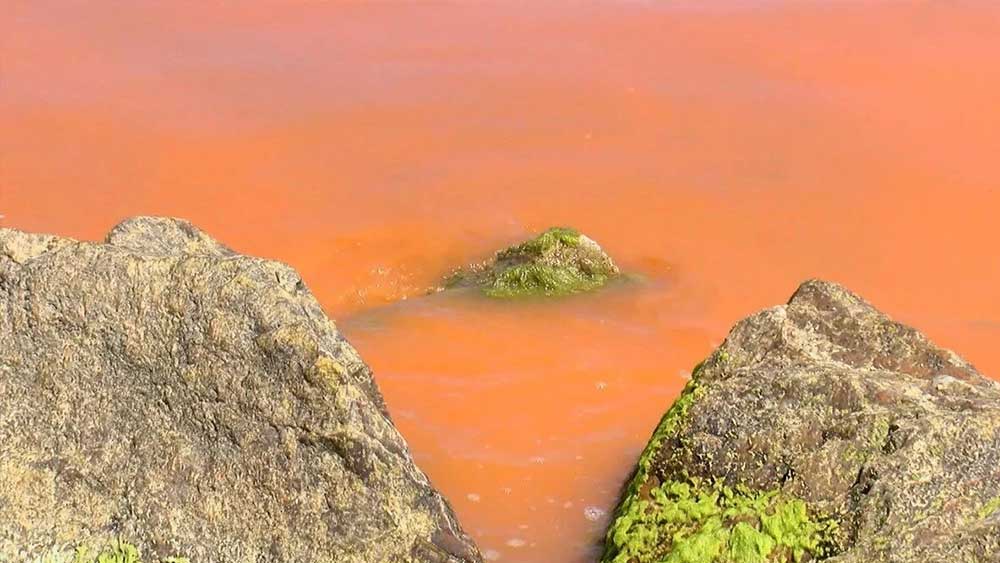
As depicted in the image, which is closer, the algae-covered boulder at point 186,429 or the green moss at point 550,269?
the algae-covered boulder at point 186,429

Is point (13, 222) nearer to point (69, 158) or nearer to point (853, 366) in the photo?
point (69, 158)

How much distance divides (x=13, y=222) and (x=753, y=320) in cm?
719

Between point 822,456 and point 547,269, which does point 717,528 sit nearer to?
point 822,456

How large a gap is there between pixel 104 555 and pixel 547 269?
4.53 metres

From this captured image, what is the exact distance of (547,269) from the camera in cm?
821

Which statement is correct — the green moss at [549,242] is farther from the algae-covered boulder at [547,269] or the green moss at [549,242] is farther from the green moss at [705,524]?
the green moss at [705,524]

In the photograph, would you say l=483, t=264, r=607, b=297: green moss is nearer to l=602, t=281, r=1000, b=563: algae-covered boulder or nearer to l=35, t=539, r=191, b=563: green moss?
l=602, t=281, r=1000, b=563: algae-covered boulder

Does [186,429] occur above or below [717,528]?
above

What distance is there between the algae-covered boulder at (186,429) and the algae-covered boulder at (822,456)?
1054 millimetres

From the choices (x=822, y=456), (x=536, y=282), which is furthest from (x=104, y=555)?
(x=536, y=282)

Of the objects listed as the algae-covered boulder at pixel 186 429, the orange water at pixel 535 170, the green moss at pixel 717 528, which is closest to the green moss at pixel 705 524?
the green moss at pixel 717 528

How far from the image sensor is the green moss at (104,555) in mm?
4387

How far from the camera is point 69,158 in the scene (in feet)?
34.7

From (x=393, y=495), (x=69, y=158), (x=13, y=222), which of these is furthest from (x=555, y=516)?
(x=69, y=158)
